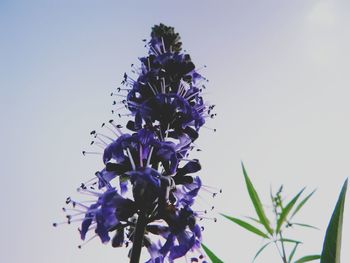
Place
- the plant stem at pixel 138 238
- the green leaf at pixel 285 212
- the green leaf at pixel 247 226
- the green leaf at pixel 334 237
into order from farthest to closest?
the green leaf at pixel 247 226 → the plant stem at pixel 138 238 → the green leaf at pixel 285 212 → the green leaf at pixel 334 237

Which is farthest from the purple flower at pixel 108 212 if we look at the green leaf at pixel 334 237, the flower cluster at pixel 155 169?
the green leaf at pixel 334 237

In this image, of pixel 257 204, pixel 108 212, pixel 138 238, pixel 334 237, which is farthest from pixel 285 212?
pixel 108 212

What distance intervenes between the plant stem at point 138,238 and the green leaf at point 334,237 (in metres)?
1.39

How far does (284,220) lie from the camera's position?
8.10 ft

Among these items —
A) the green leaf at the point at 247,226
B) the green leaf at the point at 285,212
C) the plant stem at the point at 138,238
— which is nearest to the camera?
the green leaf at the point at 285,212

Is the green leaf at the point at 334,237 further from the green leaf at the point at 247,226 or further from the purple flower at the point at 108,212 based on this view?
the purple flower at the point at 108,212

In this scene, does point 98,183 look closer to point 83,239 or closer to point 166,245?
point 83,239

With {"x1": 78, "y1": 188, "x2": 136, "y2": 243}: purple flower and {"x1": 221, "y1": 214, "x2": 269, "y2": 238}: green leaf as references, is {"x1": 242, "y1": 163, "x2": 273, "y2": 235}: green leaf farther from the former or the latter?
{"x1": 78, "y1": 188, "x2": 136, "y2": 243}: purple flower

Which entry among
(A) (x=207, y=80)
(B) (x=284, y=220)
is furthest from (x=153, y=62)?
(B) (x=284, y=220)

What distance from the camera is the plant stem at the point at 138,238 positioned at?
8.53ft

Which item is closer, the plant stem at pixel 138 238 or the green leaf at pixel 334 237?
the green leaf at pixel 334 237

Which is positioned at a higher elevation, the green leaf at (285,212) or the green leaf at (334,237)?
the green leaf at (285,212)

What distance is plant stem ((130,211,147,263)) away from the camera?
2.60m

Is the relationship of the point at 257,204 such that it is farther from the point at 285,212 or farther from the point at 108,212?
the point at 108,212
